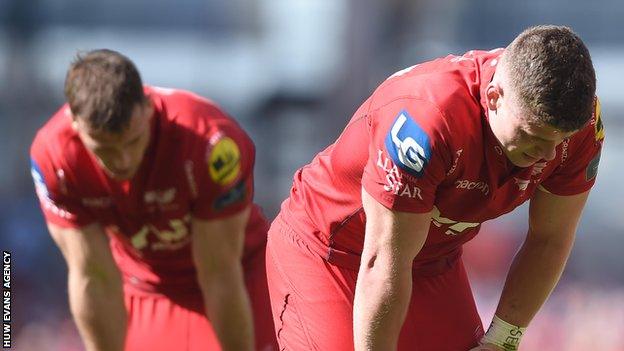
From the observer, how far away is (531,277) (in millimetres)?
3887

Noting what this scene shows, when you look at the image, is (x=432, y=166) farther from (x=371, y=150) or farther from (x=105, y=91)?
(x=105, y=91)

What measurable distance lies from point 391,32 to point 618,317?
216 cm

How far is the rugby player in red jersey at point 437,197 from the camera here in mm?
3145

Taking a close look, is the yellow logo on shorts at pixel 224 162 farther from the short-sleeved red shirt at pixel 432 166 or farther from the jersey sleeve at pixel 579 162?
the jersey sleeve at pixel 579 162

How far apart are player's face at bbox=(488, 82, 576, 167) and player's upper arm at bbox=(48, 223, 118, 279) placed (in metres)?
1.42

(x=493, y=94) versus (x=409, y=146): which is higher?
(x=493, y=94)

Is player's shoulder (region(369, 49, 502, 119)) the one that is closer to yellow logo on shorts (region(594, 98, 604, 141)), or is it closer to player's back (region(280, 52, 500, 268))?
player's back (region(280, 52, 500, 268))

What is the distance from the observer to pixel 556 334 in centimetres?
679

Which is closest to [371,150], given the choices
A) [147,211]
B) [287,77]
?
[147,211]

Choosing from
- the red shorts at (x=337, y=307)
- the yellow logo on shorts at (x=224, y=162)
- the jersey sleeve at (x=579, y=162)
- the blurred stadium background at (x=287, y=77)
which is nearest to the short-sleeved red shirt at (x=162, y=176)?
the yellow logo on shorts at (x=224, y=162)

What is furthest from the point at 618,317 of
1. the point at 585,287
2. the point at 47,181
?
the point at 47,181

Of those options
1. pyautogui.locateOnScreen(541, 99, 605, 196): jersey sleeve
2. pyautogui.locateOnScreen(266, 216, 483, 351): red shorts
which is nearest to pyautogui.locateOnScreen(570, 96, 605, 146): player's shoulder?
pyautogui.locateOnScreen(541, 99, 605, 196): jersey sleeve

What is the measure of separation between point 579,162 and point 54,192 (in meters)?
1.71

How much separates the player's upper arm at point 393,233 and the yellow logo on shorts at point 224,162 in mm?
633
